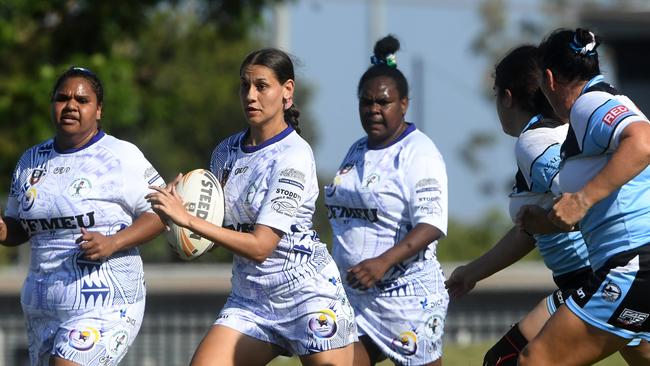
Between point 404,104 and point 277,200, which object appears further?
point 404,104

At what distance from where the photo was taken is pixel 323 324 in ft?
21.7

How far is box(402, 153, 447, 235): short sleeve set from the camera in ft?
24.9

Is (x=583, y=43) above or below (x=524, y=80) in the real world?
above

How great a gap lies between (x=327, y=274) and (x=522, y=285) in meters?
9.40

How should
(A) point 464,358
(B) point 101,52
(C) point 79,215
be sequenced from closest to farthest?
(C) point 79,215
(A) point 464,358
(B) point 101,52

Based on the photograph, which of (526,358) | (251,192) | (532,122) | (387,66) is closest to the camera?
(526,358)

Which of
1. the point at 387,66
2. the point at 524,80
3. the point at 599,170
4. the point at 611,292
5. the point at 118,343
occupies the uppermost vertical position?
the point at 387,66

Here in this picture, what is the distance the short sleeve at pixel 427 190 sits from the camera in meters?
7.59

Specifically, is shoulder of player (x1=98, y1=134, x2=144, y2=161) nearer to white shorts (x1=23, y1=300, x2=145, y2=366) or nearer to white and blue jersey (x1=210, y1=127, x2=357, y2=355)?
white and blue jersey (x1=210, y1=127, x2=357, y2=355)

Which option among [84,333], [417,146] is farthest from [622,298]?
[84,333]

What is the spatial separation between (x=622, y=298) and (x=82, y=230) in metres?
2.80

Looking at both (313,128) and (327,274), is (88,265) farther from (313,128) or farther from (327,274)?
(313,128)

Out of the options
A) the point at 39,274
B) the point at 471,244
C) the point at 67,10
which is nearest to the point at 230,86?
the point at 471,244

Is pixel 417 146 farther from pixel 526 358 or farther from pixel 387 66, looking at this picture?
pixel 526 358
